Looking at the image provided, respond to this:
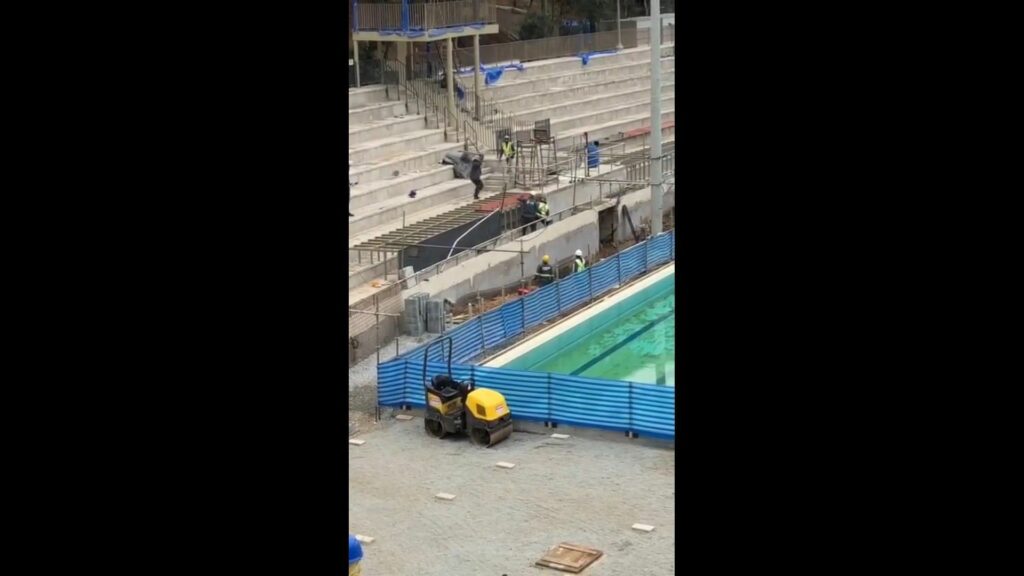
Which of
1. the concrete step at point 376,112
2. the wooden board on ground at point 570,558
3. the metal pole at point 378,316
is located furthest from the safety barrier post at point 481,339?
the concrete step at point 376,112

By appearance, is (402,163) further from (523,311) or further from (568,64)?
(568,64)

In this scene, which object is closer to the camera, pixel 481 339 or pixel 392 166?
pixel 481 339

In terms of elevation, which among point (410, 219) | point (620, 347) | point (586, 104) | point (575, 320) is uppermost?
point (586, 104)

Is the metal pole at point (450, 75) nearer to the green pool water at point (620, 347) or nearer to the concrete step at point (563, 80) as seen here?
the concrete step at point (563, 80)

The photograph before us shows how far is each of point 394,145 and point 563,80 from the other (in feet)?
32.9

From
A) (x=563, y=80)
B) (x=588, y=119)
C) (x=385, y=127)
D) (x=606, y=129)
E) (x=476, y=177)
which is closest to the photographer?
(x=476, y=177)

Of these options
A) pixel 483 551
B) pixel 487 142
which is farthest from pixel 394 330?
pixel 487 142

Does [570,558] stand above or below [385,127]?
below

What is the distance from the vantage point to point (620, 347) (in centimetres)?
2264

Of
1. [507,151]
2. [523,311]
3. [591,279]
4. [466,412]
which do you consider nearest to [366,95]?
[507,151]
